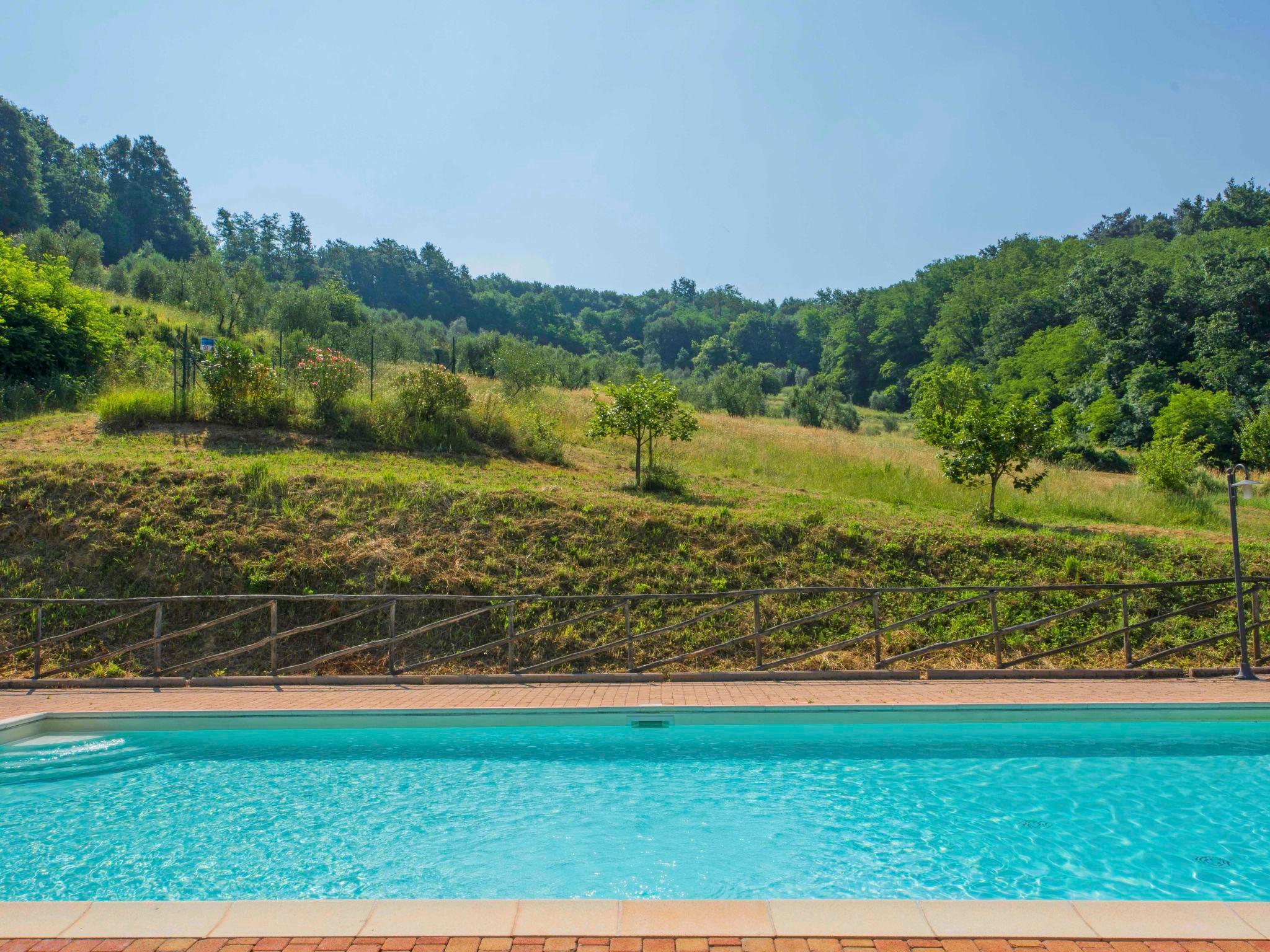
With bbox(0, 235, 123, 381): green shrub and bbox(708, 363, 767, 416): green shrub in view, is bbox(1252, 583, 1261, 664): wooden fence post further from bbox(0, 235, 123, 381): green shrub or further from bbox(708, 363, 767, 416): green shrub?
bbox(708, 363, 767, 416): green shrub

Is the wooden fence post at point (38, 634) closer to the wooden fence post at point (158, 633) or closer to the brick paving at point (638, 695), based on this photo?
the brick paving at point (638, 695)

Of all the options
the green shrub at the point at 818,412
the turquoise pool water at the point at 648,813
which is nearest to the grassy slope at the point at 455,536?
the turquoise pool water at the point at 648,813

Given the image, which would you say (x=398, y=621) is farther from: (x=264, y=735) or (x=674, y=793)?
(x=674, y=793)

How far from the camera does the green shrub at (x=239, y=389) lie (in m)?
17.7

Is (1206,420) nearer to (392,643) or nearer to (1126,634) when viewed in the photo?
(1126,634)

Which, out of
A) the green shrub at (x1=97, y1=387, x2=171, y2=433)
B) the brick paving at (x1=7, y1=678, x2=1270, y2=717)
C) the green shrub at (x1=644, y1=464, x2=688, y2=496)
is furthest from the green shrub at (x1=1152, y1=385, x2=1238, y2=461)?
the green shrub at (x1=97, y1=387, x2=171, y2=433)

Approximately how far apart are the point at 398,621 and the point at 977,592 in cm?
875

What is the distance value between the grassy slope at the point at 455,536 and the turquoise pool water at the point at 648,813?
3.68 meters

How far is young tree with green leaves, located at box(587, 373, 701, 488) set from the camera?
17.6 m

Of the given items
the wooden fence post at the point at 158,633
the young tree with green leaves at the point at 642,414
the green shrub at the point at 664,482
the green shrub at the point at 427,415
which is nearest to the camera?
the wooden fence post at the point at 158,633

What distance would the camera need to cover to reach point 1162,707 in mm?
7922

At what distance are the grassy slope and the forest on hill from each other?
4678mm

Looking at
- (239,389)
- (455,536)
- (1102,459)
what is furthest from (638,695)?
(1102,459)

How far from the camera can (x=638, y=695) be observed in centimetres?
875
